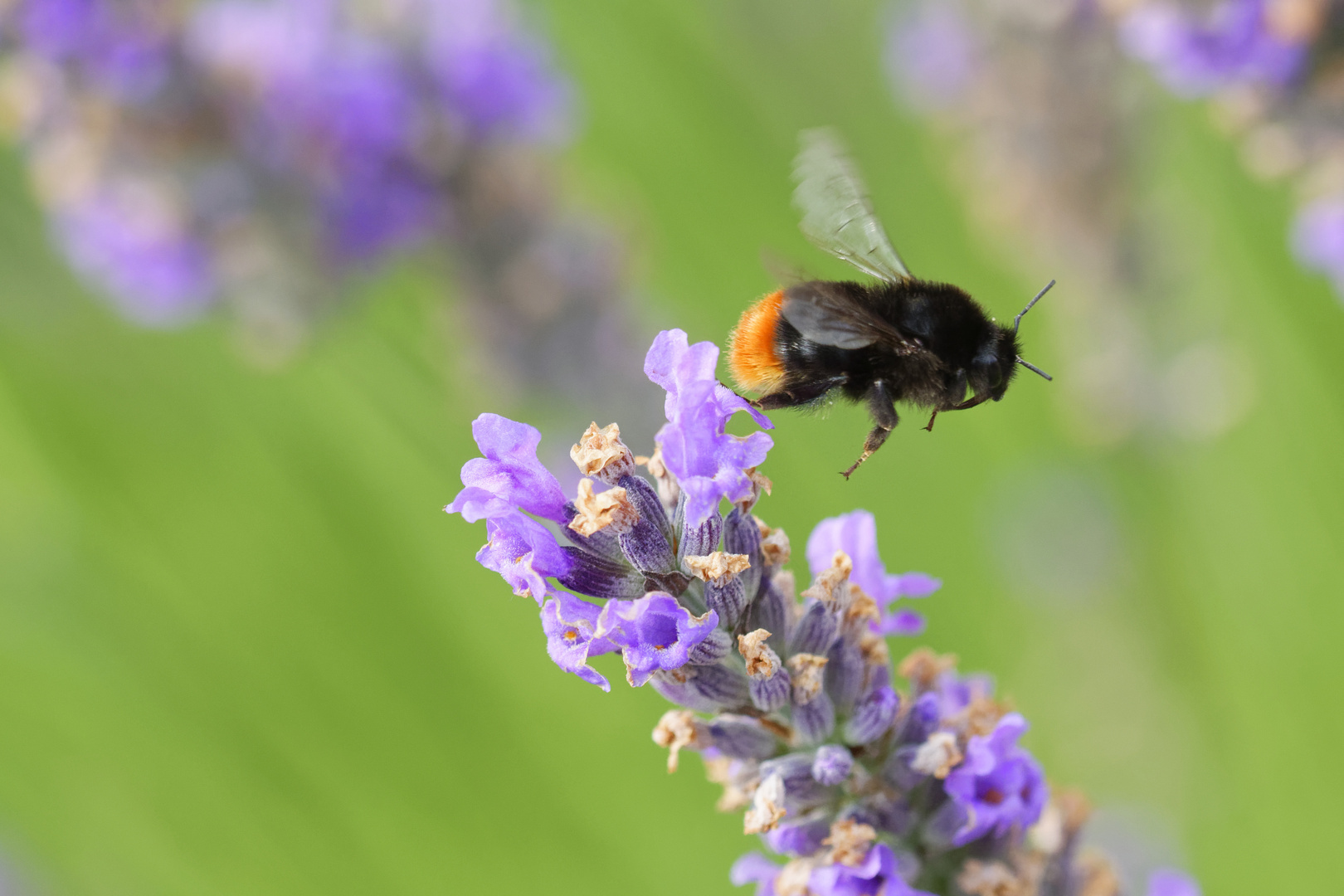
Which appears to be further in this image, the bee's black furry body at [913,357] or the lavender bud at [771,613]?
the bee's black furry body at [913,357]

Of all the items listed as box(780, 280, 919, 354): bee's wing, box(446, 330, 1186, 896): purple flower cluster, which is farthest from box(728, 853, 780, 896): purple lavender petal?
box(780, 280, 919, 354): bee's wing

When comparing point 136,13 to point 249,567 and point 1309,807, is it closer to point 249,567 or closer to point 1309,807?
point 249,567

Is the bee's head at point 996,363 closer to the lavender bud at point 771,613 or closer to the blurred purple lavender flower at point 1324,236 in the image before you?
the lavender bud at point 771,613

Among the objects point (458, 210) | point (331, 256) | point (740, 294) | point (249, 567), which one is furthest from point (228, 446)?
point (740, 294)

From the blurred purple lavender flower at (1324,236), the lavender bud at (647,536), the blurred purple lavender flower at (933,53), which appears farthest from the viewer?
the blurred purple lavender flower at (933,53)

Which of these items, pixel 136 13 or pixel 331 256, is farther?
pixel 331 256

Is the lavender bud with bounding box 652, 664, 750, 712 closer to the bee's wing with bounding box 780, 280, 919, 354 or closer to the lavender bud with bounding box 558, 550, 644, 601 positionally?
the lavender bud with bounding box 558, 550, 644, 601

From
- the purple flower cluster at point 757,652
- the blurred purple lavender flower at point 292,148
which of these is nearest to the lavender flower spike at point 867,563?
the purple flower cluster at point 757,652
